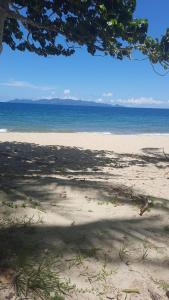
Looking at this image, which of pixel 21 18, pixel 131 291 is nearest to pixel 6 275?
pixel 131 291

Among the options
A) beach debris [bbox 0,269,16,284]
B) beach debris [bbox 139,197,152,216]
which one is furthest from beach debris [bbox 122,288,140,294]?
beach debris [bbox 139,197,152,216]

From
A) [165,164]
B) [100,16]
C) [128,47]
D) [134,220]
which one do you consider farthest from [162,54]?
[134,220]

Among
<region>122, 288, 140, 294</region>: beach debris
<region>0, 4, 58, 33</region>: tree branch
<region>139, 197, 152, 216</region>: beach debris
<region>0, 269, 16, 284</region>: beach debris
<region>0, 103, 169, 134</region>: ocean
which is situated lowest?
<region>122, 288, 140, 294</region>: beach debris

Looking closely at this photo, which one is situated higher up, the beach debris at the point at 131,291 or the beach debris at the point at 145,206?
the beach debris at the point at 145,206

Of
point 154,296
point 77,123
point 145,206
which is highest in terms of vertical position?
point 77,123

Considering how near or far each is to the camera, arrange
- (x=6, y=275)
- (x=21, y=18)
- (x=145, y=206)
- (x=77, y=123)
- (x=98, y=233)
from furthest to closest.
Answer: (x=77, y=123)
(x=21, y=18)
(x=145, y=206)
(x=98, y=233)
(x=6, y=275)

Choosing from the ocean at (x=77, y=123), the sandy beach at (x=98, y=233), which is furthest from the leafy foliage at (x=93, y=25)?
the ocean at (x=77, y=123)

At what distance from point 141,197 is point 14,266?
102 inches

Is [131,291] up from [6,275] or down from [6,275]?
down

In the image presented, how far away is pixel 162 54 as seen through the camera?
13.2 m

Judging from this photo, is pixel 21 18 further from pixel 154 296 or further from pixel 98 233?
pixel 154 296

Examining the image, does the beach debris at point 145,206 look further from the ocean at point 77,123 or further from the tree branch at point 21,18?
the ocean at point 77,123

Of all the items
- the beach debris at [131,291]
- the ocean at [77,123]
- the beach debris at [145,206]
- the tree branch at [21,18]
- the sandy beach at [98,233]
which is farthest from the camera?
the ocean at [77,123]

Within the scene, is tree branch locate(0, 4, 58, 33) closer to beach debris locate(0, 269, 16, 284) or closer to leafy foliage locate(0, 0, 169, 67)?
leafy foliage locate(0, 0, 169, 67)
